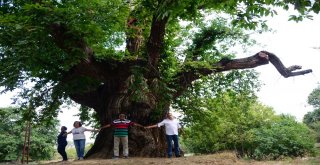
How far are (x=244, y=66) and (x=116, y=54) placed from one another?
196 inches

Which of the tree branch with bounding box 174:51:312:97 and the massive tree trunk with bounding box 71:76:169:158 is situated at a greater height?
the tree branch with bounding box 174:51:312:97

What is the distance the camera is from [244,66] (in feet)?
43.1

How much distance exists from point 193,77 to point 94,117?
646 cm

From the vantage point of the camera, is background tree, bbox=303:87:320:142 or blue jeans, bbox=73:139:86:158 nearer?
blue jeans, bbox=73:139:86:158

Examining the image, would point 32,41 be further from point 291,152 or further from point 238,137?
point 238,137

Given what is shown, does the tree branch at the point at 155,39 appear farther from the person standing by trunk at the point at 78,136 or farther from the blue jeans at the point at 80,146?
the blue jeans at the point at 80,146

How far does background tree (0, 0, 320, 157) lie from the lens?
29.3 feet

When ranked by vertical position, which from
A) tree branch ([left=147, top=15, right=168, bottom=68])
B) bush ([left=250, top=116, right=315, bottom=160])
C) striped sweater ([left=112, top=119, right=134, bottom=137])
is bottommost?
bush ([left=250, top=116, right=315, bottom=160])

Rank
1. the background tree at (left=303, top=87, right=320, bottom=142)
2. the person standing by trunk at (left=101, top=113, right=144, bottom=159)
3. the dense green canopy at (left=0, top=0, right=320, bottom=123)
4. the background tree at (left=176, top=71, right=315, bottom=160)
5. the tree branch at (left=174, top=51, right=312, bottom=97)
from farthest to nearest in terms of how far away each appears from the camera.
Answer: the background tree at (left=303, top=87, right=320, bottom=142) → the background tree at (left=176, top=71, right=315, bottom=160) → the tree branch at (left=174, top=51, right=312, bottom=97) → the person standing by trunk at (left=101, top=113, right=144, bottom=159) → the dense green canopy at (left=0, top=0, right=320, bottom=123)

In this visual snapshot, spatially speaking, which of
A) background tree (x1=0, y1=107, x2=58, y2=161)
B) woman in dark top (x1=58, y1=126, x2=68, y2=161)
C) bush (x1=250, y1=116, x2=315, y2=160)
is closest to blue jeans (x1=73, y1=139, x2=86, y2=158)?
woman in dark top (x1=58, y1=126, x2=68, y2=161)

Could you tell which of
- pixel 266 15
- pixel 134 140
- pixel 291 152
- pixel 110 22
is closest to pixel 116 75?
pixel 134 140

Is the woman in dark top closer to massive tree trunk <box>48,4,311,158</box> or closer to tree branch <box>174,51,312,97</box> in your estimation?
massive tree trunk <box>48,4,311,158</box>

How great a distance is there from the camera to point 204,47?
1436 centimetres

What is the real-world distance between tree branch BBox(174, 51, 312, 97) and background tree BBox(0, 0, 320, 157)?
38 millimetres
